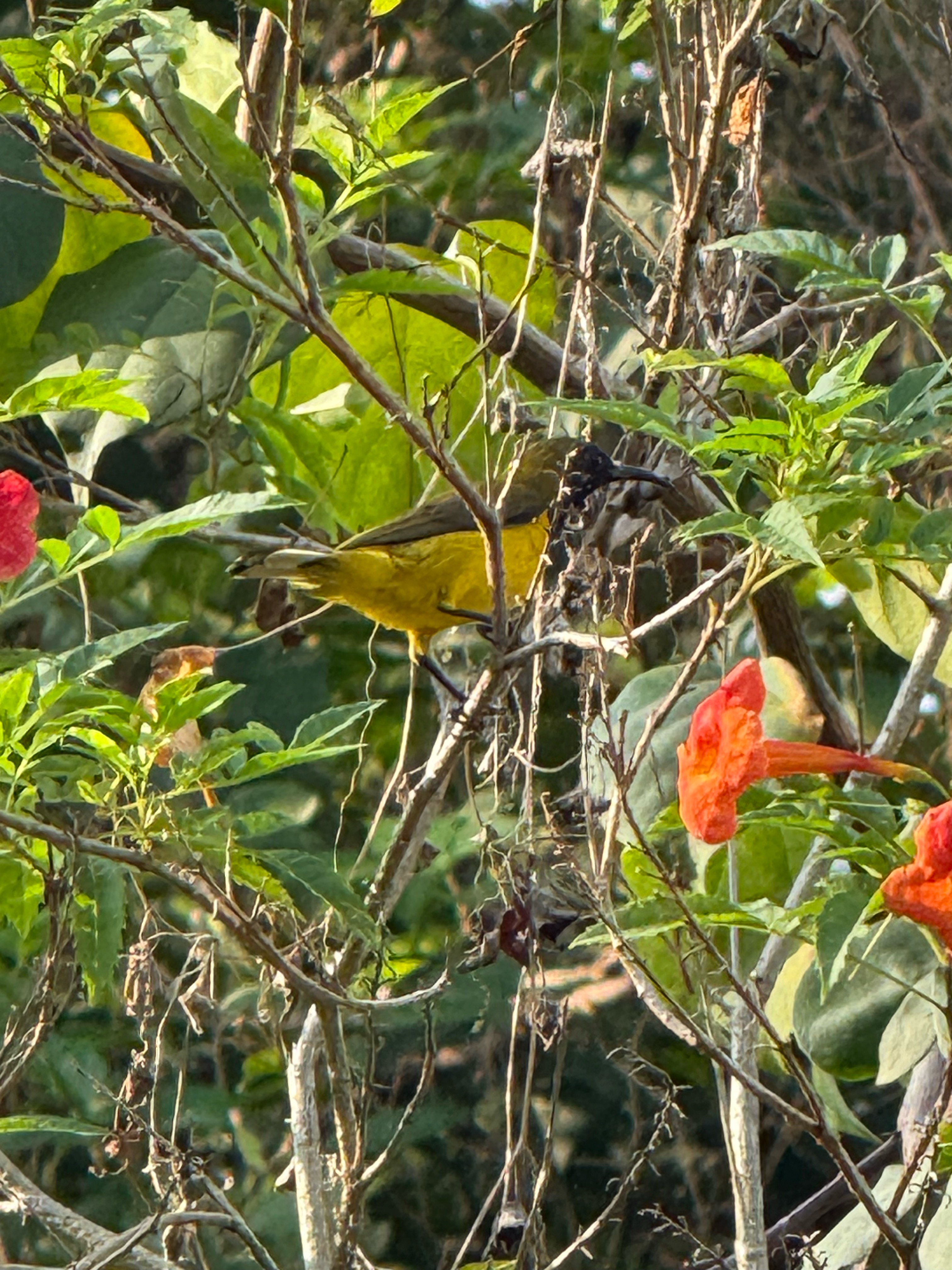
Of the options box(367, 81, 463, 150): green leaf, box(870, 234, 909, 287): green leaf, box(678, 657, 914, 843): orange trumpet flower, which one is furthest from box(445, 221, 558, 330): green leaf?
box(678, 657, 914, 843): orange trumpet flower

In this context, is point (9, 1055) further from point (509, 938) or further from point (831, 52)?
point (831, 52)

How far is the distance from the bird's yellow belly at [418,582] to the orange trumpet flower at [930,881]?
0.94 metres

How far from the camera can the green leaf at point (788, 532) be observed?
0.92 meters

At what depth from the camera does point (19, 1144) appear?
2.23 meters

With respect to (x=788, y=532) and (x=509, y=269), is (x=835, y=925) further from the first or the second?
(x=509, y=269)

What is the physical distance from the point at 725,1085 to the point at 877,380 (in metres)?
1.01

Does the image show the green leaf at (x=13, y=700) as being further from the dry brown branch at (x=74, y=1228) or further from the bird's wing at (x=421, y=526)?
the bird's wing at (x=421, y=526)

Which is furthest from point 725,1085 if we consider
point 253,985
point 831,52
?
point 831,52

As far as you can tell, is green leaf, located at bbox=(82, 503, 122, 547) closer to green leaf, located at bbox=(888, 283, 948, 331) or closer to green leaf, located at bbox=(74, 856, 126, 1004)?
green leaf, located at bbox=(74, 856, 126, 1004)

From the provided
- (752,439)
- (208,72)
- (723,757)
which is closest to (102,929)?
(723,757)

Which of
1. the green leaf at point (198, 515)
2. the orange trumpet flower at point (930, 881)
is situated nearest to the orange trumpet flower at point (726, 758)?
the orange trumpet flower at point (930, 881)

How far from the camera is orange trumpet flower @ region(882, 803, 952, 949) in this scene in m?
0.99

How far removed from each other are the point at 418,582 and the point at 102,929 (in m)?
0.90

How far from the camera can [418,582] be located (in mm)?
2041
